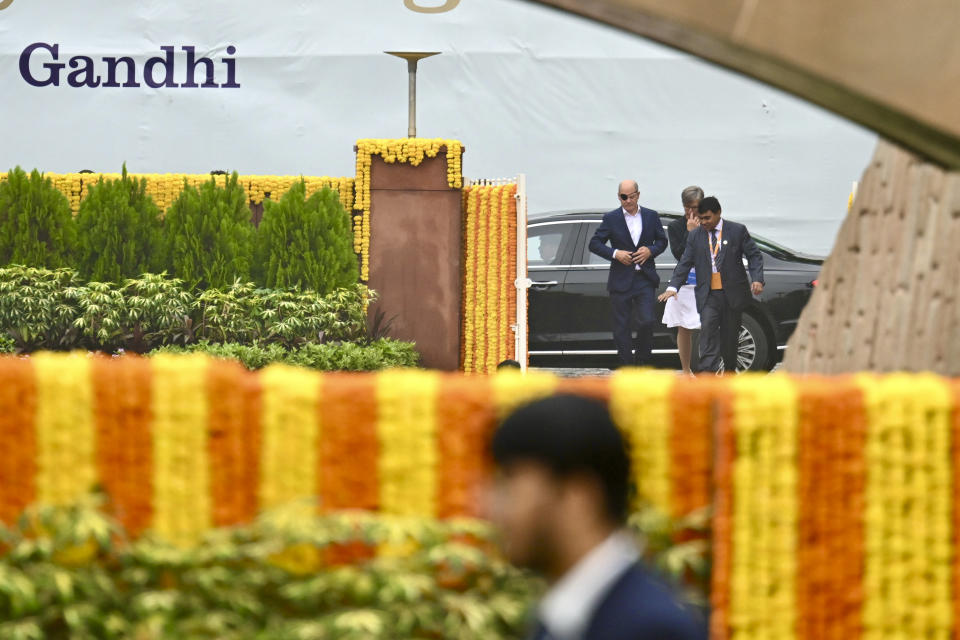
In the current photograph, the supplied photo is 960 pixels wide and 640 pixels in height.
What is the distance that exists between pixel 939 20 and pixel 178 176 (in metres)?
11.5

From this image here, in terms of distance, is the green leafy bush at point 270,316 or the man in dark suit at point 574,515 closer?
the man in dark suit at point 574,515

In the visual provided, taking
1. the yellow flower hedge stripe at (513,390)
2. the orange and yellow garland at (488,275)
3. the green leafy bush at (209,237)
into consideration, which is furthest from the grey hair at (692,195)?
the yellow flower hedge stripe at (513,390)

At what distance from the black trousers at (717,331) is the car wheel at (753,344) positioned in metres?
1.77

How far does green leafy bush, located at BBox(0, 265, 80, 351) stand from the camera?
Answer: 12125mm

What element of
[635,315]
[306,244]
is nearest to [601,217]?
A: [635,315]

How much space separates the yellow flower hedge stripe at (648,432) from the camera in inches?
131

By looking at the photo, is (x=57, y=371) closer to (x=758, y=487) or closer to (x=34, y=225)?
(x=758, y=487)

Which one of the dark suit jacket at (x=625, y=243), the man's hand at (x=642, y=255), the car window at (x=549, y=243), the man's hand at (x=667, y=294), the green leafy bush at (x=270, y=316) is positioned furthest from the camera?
the car window at (x=549, y=243)

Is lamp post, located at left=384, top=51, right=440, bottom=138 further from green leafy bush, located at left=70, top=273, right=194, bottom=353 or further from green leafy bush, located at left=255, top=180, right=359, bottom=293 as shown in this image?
green leafy bush, located at left=70, top=273, right=194, bottom=353

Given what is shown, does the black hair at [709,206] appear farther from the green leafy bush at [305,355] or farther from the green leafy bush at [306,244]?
the green leafy bush at [306,244]

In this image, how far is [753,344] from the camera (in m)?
14.0

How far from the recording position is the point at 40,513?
3361 mm

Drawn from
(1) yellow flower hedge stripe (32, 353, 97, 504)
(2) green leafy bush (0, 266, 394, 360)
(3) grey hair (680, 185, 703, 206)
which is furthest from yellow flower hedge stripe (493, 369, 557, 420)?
(3) grey hair (680, 185, 703, 206)

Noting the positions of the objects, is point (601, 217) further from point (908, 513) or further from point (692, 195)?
point (908, 513)
